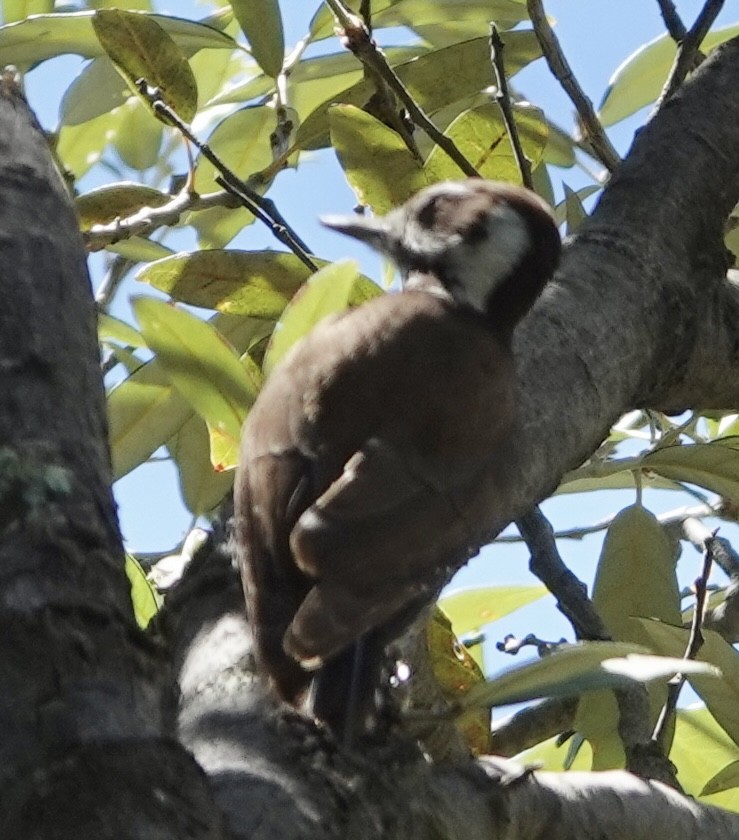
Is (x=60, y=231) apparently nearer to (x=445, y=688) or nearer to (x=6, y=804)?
(x=6, y=804)

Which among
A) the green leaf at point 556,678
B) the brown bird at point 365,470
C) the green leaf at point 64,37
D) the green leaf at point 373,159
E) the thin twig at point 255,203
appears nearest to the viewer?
the green leaf at point 556,678

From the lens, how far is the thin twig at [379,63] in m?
1.78

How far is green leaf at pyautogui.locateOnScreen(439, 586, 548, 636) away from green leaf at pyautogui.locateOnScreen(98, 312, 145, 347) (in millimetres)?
633

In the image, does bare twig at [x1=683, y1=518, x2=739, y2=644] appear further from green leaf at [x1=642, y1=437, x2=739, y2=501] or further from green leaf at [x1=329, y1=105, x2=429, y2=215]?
green leaf at [x1=329, y1=105, x2=429, y2=215]

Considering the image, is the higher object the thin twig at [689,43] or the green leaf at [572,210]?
the thin twig at [689,43]

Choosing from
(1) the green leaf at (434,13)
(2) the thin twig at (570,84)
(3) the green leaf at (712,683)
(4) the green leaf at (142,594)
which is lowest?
(3) the green leaf at (712,683)

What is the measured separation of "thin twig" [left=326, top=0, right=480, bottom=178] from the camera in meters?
1.78

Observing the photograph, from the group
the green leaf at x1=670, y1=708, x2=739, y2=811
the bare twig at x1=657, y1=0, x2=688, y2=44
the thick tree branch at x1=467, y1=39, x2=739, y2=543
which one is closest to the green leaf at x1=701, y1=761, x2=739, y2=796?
the green leaf at x1=670, y1=708, x2=739, y2=811

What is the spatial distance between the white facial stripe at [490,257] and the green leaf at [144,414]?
47 centimetres

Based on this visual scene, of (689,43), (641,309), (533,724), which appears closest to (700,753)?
(533,724)

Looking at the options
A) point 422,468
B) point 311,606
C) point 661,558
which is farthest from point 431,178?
point 311,606

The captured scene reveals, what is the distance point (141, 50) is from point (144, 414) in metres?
0.48

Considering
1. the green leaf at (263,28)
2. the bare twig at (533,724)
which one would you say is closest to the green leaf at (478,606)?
the bare twig at (533,724)

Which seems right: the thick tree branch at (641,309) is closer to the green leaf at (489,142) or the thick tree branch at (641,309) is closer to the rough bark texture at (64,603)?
the green leaf at (489,142)
